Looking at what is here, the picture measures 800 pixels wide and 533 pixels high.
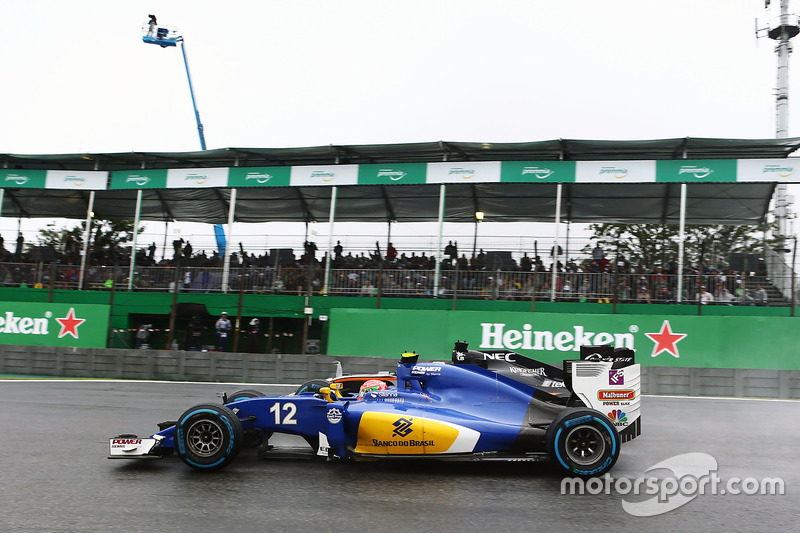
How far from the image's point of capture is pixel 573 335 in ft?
52.5

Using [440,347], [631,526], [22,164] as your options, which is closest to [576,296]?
[440,347]

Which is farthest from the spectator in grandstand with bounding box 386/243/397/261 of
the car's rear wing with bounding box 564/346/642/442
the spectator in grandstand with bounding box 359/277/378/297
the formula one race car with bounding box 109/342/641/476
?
the car's rear wing with bounding box 564/346/642/442

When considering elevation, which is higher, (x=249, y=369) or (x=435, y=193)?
(x=435, y=193)

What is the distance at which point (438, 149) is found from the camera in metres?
20.5

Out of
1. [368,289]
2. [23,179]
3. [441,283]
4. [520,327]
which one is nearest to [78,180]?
[23,179]

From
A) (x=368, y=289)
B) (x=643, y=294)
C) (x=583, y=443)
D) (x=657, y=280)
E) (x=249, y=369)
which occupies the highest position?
(x=657, y=280)

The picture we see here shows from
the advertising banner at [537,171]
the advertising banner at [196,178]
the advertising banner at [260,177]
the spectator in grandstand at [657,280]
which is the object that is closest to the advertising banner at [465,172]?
the advertising banner at [537,171]

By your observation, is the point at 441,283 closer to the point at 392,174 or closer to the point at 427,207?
the point at 392,174

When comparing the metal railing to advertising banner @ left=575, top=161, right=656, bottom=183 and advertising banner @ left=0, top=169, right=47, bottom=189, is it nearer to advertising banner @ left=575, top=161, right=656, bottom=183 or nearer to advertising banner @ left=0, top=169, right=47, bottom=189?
advertising banner @ left=575, top=161, right=656, bottom=183

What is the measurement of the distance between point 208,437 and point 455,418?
2.39m

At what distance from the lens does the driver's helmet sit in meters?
7.03

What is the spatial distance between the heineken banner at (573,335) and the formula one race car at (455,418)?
9.02 meters

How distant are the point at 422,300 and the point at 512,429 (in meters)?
12.0

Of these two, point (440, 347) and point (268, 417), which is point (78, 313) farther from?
point (268, 417)
